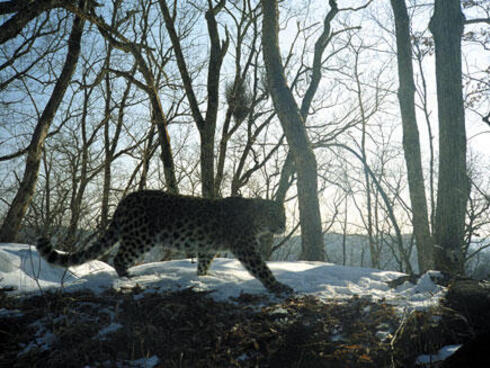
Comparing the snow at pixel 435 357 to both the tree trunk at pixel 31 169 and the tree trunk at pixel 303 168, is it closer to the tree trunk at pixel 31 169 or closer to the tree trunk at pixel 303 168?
the tree trunk at pixel 303 168

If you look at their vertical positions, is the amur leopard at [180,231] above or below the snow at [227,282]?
above

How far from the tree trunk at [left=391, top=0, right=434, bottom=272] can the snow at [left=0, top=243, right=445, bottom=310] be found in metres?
2.95

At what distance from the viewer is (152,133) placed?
54.0 ft

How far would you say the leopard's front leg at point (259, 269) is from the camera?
5.33 meters

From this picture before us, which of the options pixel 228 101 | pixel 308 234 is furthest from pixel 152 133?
pixel 308 234

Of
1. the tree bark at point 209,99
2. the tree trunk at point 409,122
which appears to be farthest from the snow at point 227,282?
the tree bark at point 209,99

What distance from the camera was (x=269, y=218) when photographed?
650 cm

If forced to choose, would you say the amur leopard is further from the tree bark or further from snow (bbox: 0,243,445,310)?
the tree bark

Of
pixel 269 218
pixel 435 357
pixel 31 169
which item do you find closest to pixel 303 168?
pixel 269 218

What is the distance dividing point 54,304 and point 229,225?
2.82 meters

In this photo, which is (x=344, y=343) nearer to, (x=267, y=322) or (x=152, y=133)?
(x=267, y=322)

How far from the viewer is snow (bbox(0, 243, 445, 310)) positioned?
5.08 m

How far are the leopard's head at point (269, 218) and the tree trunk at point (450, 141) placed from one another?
322cm

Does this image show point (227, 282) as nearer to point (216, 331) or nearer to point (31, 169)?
point (216, 331)
